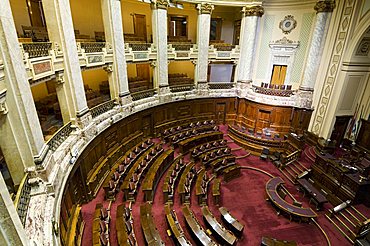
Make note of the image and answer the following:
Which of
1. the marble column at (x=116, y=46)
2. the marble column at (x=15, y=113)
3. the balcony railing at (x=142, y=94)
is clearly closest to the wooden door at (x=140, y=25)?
the balcony railing at (x=142, y=94)

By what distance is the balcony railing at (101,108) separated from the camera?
9.47 meters

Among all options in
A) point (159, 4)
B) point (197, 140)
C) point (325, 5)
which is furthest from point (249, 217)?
point (325, 5)

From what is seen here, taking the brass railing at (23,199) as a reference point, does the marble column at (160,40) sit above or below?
above

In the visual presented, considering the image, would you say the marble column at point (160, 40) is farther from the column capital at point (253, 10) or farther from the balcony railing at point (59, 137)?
the balcony railing at point (59, 137)

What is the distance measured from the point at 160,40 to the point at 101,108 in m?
5.61

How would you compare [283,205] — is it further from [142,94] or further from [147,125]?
[142,94]

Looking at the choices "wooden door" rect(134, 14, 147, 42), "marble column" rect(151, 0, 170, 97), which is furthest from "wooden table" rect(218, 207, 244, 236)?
"wooden door" rect(134, 14, 147, 42)

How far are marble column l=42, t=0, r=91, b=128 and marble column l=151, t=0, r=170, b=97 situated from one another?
5.61 m

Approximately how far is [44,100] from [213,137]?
994 centimetres

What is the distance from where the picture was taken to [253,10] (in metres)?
14.1

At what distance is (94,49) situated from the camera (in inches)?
370

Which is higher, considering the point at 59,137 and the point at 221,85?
the point at 221,85

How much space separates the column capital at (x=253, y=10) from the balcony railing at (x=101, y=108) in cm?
1084

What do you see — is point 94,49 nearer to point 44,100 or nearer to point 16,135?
point 44,100
